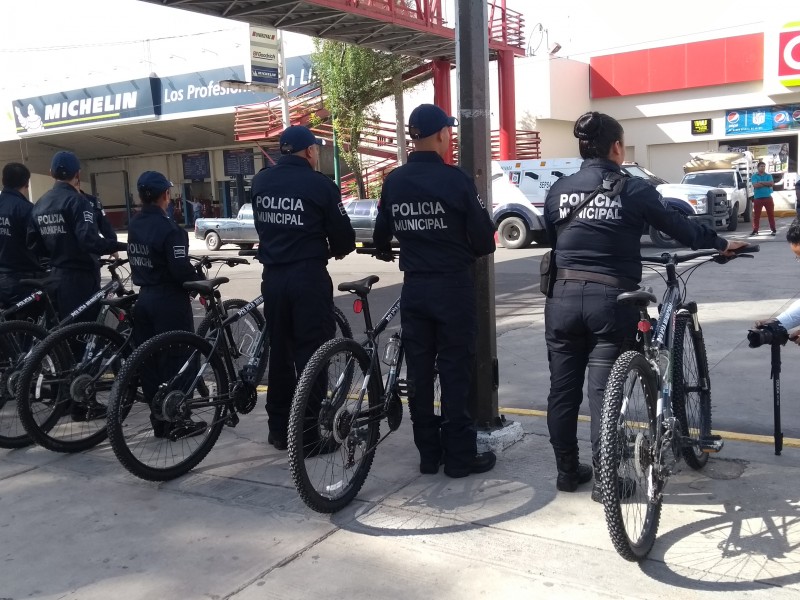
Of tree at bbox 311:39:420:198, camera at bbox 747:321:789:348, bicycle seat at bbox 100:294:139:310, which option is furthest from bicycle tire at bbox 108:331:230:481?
tree at bbox 311:39:420:198

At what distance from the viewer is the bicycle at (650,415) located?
10.9ft

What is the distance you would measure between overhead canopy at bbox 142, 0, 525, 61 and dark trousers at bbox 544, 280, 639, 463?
1039 centimetres

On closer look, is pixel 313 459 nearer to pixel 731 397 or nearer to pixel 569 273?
pixel 569 273

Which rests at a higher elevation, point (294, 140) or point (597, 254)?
point (294, 140)

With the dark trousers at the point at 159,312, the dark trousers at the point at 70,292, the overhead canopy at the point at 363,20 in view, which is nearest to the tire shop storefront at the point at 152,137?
the overhead canopy at the point at 363,20

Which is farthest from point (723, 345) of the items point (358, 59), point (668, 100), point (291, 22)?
point (668, 100)

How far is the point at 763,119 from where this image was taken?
27859 millimetres

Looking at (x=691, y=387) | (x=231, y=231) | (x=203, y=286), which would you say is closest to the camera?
(x=691, y=387)

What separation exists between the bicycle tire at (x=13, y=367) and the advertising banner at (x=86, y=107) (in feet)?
95.5

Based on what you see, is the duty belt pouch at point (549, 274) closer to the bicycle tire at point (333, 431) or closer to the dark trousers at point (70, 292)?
the bicycle tire at point (333, 431)

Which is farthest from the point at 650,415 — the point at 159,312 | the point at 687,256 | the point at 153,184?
the point at 153,184

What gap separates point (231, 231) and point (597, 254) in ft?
62.5

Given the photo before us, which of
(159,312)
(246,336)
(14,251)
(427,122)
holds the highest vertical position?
(427,122)

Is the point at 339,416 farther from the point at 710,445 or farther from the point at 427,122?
the point at 710,445
